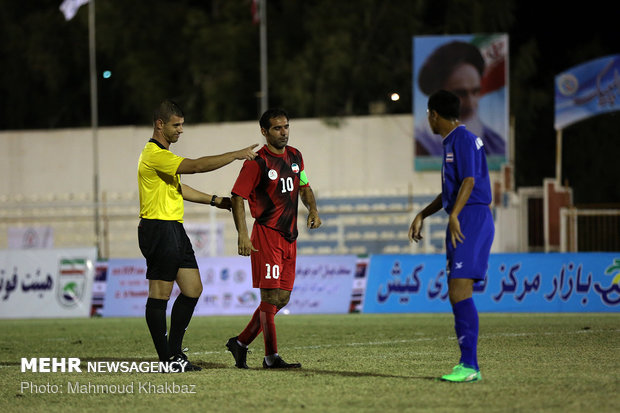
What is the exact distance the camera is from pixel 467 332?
7.51m

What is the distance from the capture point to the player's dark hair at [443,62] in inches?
1150

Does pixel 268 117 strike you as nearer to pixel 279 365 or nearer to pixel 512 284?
pixel 279 365

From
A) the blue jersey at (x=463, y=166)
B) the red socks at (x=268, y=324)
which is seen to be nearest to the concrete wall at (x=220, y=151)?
the red socks at (x=268, y=324)

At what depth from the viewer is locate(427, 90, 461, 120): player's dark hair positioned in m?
7.74

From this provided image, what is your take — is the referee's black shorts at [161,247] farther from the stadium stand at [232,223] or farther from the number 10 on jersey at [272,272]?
the stadium stand at [232,223]

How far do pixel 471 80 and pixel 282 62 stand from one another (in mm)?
11328

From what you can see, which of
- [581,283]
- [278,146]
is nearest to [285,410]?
[278,146]

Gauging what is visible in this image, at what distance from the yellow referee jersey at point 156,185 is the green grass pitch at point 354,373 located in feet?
4.57

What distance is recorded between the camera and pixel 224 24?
39.3m

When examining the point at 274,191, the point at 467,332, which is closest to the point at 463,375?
the point at 467,332

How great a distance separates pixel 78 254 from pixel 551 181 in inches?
579

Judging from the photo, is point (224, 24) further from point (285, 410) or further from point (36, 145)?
point (285, 410)

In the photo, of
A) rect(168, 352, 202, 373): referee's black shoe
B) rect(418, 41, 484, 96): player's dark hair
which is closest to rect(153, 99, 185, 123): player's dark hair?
rect(168, 352, 202, 373): referee's black shoe

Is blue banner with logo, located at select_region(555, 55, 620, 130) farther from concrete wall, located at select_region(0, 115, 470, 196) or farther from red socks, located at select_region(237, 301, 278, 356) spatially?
red socks, located at select_region(237, 301, 278, 356)
